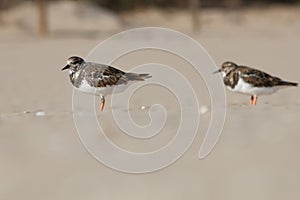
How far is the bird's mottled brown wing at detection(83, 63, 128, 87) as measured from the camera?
25.8ft

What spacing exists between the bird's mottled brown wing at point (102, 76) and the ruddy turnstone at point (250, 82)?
1.44 metres

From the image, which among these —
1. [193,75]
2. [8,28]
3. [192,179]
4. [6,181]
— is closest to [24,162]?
[6,181]

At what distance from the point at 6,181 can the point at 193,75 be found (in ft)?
34.7

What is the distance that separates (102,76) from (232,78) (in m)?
1.72

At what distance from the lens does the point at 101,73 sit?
25.8 ft

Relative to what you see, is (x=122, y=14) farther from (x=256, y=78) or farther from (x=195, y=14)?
(x=256, y=78)

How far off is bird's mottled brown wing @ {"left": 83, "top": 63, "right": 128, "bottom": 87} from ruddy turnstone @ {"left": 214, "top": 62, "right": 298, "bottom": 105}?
1.44 metres

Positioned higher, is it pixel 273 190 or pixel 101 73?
pixel 101 73

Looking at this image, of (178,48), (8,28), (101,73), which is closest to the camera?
(101,73)

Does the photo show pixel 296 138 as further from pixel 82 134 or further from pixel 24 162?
pixel 24 162

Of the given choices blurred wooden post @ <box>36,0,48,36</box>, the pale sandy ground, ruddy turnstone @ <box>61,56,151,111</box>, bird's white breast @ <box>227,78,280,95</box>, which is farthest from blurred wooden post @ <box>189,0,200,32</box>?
the pale sandy ground

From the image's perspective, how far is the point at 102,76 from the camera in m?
7.86

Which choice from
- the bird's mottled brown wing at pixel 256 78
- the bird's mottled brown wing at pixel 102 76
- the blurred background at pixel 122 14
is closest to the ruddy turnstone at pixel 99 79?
the bird's mottled brown wing at pixel 102 76

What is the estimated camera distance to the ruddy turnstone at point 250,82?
27.8ft
